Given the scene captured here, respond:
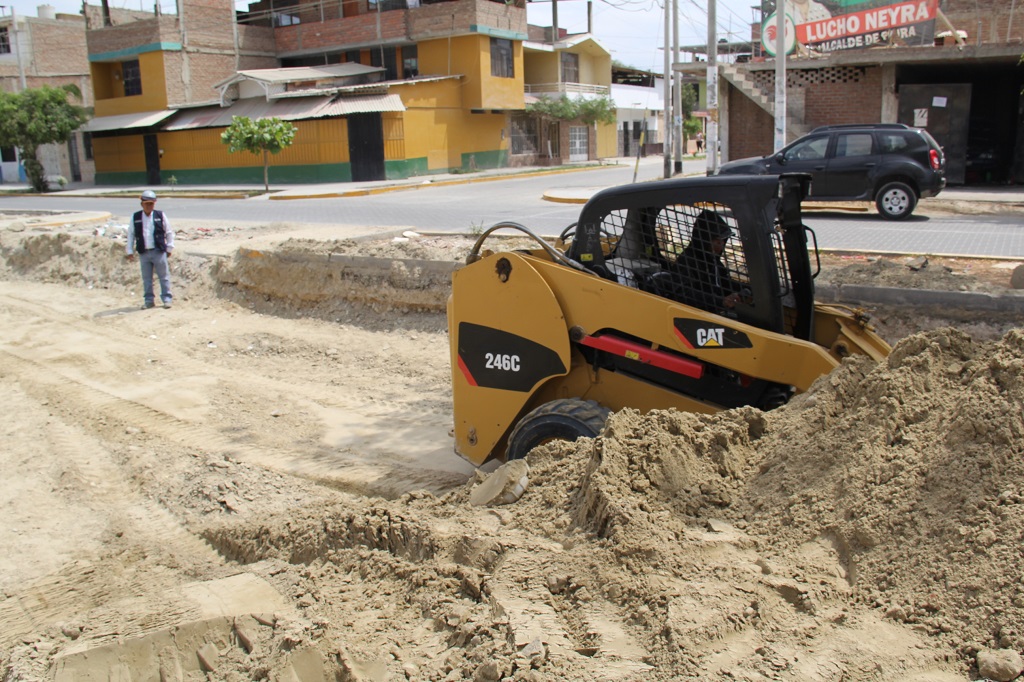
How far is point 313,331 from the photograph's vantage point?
11.2 metres

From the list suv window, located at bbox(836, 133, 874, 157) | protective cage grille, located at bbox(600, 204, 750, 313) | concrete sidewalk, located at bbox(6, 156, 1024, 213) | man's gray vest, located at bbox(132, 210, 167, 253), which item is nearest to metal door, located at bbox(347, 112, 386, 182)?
concrete sidewalk, located at bbox(6, 156, 1024, 213)

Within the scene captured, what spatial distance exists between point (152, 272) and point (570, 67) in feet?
159

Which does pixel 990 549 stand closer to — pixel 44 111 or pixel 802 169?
pixel 802 169

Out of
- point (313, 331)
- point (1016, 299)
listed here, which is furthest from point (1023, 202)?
point (313, 331)

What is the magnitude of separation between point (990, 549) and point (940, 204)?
1693 centimetres

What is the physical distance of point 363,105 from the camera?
37.6 metres

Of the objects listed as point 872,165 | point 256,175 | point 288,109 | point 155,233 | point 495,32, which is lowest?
point 155,233

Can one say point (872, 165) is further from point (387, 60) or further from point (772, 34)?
point (387, 60)

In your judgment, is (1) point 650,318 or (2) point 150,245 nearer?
(1) point 650,318

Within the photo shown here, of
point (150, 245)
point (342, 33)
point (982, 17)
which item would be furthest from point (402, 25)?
point (150, 245)

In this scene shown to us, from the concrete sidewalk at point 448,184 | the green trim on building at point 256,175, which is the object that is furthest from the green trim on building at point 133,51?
the concrete sidewalk at point 448,184

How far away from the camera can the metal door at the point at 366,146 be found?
124ft

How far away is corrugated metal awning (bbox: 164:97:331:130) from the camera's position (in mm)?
38562

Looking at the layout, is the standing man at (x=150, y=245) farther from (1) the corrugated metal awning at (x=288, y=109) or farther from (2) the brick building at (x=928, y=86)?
(1) the corrugated metal awning at (x=288, y=109)
